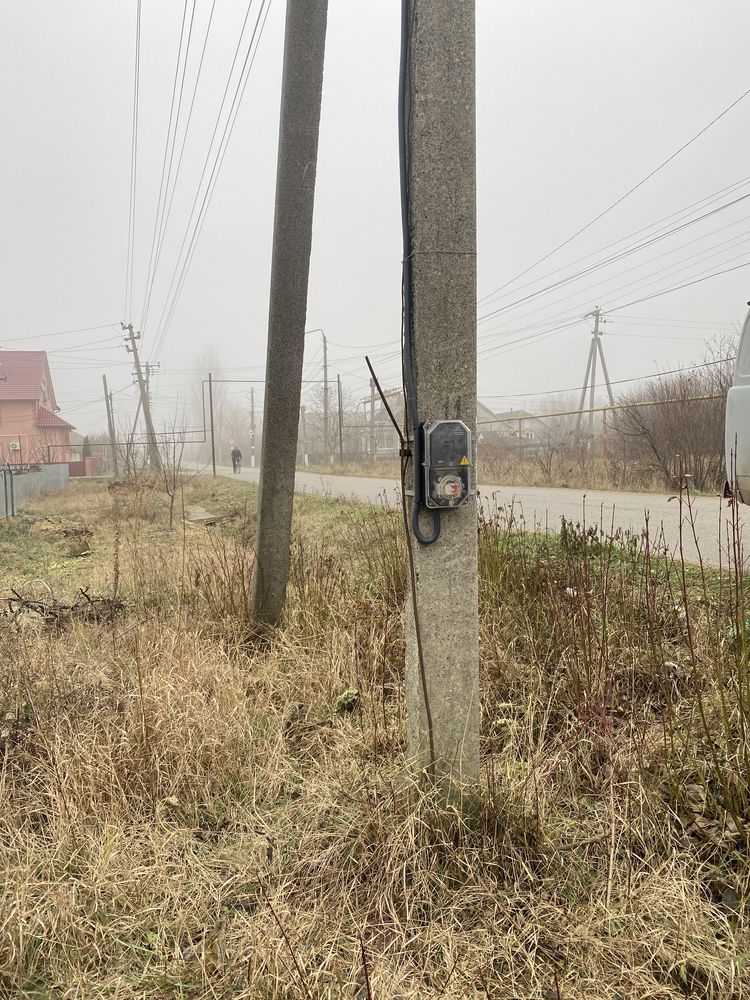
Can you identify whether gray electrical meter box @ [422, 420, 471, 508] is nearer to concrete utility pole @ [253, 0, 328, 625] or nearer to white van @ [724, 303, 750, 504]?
concrete utility pole @ [253, 0, 328, 625]

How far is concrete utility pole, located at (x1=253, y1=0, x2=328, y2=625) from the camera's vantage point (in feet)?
13.1

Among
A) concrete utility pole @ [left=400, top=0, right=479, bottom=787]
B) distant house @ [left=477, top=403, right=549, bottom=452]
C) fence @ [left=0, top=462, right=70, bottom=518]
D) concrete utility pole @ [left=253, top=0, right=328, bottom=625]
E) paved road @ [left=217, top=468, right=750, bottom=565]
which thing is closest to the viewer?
concrete utility pole @ [left=400, top=0, right=479, bottom=787]

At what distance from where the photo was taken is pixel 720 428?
1167 cm

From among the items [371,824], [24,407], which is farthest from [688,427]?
[24,407]

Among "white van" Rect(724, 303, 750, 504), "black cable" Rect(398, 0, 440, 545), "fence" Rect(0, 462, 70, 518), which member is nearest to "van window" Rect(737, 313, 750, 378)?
"white van" Rect(724, 303, 750, 504)

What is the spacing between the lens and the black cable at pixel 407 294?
1.89 meters

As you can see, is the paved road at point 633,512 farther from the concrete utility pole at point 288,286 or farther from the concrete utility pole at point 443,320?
the concrete utility pole at point 443,320

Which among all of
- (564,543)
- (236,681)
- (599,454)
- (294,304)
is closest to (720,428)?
(599,454)

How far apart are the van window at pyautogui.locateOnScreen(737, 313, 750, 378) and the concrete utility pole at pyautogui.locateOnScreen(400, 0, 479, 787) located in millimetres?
3936

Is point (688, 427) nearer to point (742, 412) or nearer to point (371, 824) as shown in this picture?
point (742, 412)

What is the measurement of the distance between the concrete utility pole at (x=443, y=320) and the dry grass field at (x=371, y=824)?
0.77 feet

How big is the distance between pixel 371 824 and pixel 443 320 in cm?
161

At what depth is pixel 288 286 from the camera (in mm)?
4109

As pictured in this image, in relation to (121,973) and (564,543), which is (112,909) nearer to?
(121,973)
